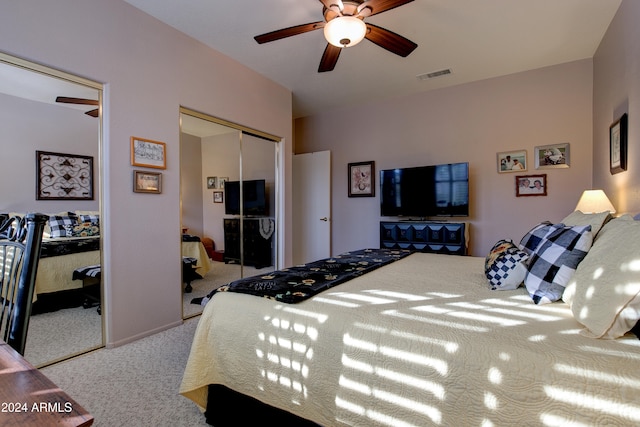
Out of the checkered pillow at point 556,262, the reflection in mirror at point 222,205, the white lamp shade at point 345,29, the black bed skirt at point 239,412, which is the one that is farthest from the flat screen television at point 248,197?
the checkered pillow at point 556,262

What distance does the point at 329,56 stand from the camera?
2.68 meters

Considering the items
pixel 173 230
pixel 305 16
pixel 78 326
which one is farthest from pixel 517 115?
pixel 78 326

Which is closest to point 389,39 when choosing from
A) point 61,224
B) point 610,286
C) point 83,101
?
point 610,286

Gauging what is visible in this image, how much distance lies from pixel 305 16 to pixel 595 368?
117 inches

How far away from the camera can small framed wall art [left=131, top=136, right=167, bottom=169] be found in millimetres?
2553

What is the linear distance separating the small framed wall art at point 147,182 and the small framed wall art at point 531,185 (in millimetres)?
4057

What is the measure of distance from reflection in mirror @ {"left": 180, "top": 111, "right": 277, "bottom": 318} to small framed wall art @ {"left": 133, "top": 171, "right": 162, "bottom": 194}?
0.33 meters

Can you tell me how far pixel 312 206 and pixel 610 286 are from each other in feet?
14.2

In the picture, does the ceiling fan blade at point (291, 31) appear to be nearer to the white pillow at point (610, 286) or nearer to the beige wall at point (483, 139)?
the white pillow at point (610, 286)

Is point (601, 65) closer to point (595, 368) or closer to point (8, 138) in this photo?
point (595, 368)

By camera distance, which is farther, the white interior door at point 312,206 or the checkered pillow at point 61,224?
the white interior door at point 312,206

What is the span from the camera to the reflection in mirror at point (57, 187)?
210cm

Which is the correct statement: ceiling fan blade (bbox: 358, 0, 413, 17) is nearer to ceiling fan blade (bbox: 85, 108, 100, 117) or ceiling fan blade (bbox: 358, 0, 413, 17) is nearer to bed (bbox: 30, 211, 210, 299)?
ceiling fan blade (bbox: 85, 108, 100, 117)

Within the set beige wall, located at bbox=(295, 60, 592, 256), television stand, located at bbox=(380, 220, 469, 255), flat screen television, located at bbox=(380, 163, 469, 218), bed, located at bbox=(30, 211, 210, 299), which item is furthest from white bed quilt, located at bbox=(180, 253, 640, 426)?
beige wall, located at bbox=(295, 60, 592, 256)
